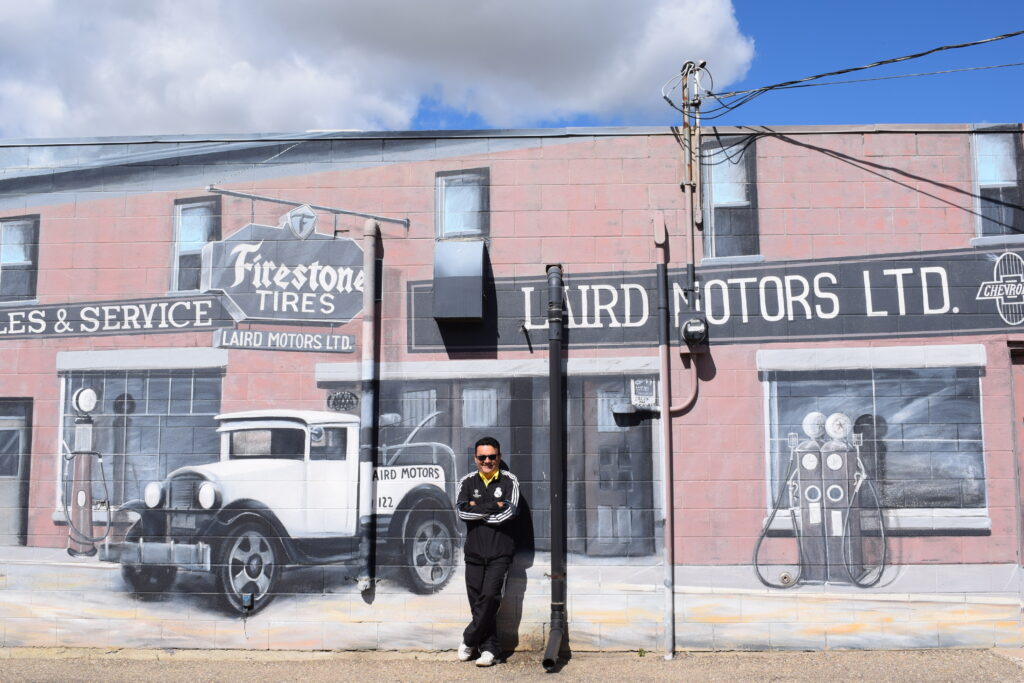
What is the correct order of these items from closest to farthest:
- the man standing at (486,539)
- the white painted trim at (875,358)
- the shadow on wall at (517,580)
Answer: the man standing at (486,539) < the shadow on wall at (517,580) < the white painted trim at (875,358)

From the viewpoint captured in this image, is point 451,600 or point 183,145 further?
point 183,145

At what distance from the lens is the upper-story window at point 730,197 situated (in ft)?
24.2

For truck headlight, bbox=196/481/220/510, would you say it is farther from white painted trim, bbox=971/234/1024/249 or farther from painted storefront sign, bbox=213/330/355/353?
white painted trim, bbox=971/234/1024/249

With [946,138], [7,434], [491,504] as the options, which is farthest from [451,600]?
[946,138]

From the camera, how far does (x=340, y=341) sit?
24.2ft

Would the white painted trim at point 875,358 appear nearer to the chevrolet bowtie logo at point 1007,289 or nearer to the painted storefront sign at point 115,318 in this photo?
the chevrolet bowtie logo at point 1007,289

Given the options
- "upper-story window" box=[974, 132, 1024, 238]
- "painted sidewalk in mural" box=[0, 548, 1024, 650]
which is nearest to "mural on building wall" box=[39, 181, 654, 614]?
"painted sidewalk in mural" box=[0, 548, 1024, 650]

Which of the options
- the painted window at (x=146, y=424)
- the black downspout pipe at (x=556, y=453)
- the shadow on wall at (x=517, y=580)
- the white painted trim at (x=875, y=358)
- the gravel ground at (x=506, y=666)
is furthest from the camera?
the painted window at (x=146, y=424)

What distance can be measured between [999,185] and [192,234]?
23.2 feet

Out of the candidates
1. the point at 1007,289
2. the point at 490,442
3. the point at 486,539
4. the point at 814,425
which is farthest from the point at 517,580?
the point at 1007,289

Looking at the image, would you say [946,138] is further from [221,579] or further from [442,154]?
[221,579]

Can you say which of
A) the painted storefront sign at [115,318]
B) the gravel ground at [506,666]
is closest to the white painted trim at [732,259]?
the gravel ground at [506,666]

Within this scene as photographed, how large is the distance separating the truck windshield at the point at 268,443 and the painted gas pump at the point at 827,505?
13.1ft

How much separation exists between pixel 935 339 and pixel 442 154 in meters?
4.54
